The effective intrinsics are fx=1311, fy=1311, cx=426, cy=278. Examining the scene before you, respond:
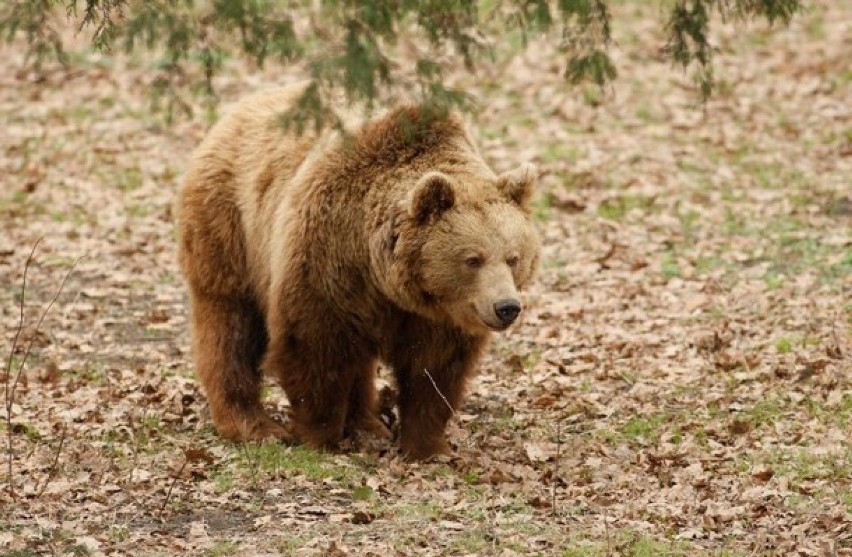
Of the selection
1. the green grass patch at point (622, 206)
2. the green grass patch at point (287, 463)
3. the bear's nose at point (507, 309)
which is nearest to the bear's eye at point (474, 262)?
the bear's nose at point (507, 309)

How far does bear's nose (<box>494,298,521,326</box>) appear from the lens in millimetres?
7152

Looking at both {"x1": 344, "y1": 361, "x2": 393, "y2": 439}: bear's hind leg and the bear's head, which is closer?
the bear's head

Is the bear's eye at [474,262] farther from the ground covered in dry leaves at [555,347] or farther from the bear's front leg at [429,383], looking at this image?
the ground covered in dry leaves at [555,347]

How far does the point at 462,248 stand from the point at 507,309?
1.53ft

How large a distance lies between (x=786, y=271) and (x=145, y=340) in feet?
18.4

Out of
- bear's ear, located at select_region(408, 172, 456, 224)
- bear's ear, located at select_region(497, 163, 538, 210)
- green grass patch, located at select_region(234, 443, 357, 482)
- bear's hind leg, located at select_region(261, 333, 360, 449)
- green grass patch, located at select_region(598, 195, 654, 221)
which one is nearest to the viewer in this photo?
bear's ear, located at select_region(408, 172, 456, 224)

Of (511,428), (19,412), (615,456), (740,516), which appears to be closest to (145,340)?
(19,412)

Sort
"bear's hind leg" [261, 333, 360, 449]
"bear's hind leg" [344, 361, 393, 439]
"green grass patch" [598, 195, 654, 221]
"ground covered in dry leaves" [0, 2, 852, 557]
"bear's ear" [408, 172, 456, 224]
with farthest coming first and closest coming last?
"green grass patch" [598, 195, 654, 221] → "bear's hind leg" [344, 361, 393, 439] → "bear's hind leg" [261, 333, 360, 449] → "bear's ear" [408, 172, 456, 224] → "ground covered in dry leaves" [0, 2, 852, 557]

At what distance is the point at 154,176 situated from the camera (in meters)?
14.9

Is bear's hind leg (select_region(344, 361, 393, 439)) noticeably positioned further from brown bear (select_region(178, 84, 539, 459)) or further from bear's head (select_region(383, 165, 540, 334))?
bear's head (select_region(383, 165, 540, 334))

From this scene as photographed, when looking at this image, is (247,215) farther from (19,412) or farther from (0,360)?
(0,360)

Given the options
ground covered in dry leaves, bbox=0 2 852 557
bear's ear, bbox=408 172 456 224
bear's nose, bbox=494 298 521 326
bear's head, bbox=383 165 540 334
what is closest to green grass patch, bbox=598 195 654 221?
ground covered in dry leaves, bbox=0 2 852 557

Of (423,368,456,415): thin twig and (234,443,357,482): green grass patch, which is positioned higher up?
(423,368,456,415): thin twig

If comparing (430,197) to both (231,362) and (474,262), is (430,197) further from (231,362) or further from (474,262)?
(231,362)
